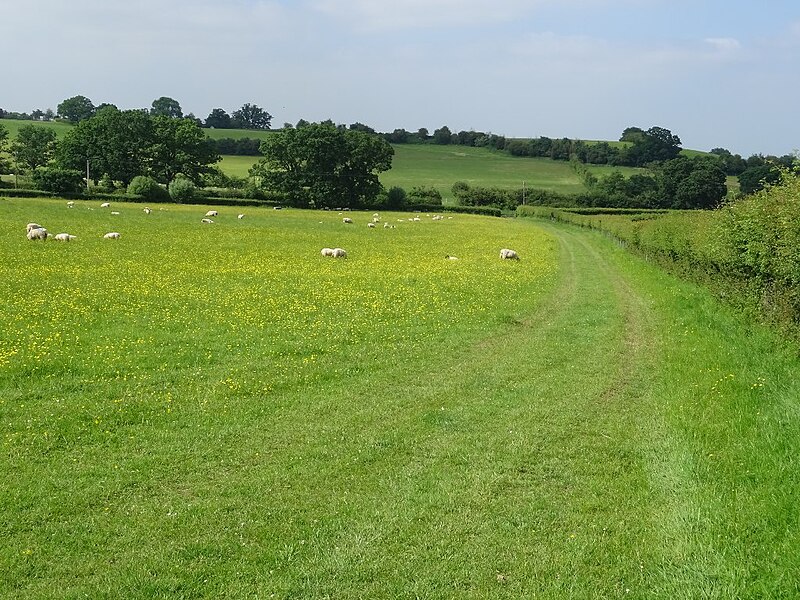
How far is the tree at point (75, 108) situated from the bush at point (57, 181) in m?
116

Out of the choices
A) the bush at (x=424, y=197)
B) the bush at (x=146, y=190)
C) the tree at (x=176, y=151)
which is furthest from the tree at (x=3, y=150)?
the bush at (x=424, y=197)

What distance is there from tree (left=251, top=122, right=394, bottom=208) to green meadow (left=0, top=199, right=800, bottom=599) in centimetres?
8387

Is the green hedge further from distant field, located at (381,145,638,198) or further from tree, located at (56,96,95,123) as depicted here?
tree, located at (56,96,95,123)

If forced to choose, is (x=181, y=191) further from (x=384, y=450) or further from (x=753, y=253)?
(x=384, y=450)

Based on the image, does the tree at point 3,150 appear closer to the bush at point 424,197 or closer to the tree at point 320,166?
the tree at point 320,166

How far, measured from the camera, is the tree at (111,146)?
100875 millimetres

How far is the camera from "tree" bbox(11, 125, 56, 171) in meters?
108

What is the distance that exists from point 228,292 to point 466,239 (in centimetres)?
3501

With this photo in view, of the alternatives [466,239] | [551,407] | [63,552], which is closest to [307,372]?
[551,407]

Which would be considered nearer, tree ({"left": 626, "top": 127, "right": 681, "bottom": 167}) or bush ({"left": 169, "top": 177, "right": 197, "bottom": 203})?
bush ({"left": 169, "top": 177, "right": 197, "bottom": 203})

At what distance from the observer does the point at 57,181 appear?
86.3 metres

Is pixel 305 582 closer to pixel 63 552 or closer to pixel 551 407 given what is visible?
pixel 63 552

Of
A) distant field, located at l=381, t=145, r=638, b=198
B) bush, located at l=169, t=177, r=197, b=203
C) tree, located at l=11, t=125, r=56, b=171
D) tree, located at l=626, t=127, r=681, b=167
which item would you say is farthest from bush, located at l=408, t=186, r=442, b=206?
tree, located at l=626, t=127, r=681, b=167

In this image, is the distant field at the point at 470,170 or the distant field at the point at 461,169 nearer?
the distant field at the point at 470,170
